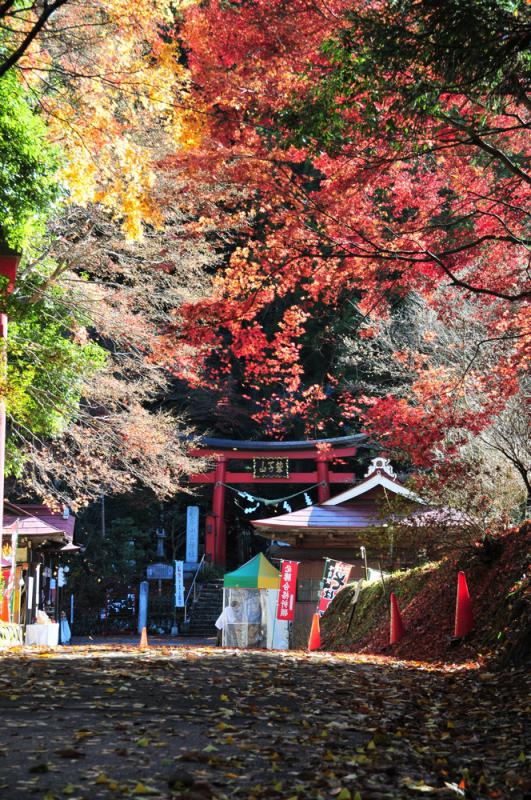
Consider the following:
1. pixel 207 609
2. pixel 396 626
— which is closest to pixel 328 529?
pixel 396 626

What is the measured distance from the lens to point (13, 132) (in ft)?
36.7

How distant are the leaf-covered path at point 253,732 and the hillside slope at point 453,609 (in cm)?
94

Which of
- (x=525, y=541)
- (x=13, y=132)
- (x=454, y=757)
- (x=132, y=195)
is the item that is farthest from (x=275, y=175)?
(x=454, y=757)

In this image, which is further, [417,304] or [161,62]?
[417,304]

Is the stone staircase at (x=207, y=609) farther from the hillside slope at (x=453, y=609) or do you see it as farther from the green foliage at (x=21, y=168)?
the green foliage at (x=21, y=168)

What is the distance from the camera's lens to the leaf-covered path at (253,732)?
13.4 feet

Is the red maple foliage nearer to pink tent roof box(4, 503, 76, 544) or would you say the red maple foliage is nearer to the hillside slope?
the hillside slope

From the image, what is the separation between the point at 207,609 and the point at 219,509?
4028 mm

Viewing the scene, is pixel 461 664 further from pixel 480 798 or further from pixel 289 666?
pixel 480 798

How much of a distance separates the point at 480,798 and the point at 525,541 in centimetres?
708

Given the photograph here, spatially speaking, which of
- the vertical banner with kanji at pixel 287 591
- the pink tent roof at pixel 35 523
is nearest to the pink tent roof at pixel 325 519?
the vertical banner with kanji at pixel 287 591

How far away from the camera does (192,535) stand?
36.3 meters

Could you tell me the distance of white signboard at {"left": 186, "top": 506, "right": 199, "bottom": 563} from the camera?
36188mm

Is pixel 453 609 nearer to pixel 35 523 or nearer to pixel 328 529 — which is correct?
pixel 328 529
